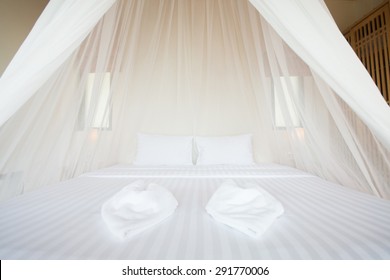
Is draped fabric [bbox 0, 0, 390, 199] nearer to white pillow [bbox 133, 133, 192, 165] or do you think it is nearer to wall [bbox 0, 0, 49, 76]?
white pillow [bbox 133, 133, 192, 165]

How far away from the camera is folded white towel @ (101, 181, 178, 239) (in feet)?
2.51

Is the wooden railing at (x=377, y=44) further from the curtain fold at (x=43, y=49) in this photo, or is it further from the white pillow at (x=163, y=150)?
the curtain fold at (x=43, y=49)

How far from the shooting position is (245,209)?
918 millimetres

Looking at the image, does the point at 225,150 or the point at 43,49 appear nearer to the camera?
the point at 43,49

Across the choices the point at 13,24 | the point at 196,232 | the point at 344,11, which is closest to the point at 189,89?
the point at 13,24

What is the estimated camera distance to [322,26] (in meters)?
0.91

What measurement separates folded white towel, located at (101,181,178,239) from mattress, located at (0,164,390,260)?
3 cm

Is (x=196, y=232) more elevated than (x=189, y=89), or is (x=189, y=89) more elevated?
(x=189, y=89)

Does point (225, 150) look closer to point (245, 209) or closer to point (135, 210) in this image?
point (245, 209)

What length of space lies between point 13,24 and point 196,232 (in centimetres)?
270

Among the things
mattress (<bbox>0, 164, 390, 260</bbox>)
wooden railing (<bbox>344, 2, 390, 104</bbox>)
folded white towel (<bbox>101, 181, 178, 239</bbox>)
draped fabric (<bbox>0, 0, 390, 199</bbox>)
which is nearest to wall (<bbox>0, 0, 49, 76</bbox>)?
draped fabric (<bbox>0, 0, 390, 199</bbox>)
